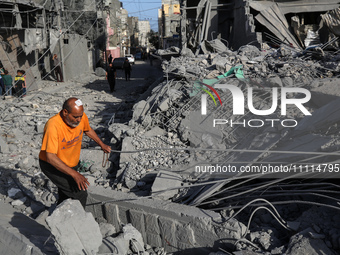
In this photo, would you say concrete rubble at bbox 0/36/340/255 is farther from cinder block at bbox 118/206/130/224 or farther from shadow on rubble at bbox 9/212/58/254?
shadow on rubble at bbox 9/212/58/254

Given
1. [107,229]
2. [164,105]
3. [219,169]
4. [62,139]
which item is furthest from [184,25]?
[62,139]

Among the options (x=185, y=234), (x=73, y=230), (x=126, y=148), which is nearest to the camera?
(x=73, y=230)

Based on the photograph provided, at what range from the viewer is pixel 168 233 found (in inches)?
151

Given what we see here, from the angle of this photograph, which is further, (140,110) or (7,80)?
(7,80)

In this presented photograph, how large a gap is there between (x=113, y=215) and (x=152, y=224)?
2.02 ft

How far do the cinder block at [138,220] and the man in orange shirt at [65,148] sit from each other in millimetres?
603

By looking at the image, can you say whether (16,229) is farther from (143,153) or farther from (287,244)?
(287,244)

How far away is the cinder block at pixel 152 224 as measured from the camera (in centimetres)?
390

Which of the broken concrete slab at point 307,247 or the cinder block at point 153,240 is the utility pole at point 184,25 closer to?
the cinder block at point 153,240

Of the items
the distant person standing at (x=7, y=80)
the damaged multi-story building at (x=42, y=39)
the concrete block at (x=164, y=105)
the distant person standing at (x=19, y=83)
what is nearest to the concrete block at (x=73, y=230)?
the concrete block at (x=164, y=105)

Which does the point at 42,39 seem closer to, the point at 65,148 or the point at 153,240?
Answer: the point at 65,148

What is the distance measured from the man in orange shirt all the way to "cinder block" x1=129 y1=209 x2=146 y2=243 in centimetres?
60

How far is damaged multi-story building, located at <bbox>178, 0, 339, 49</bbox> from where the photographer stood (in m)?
13.8

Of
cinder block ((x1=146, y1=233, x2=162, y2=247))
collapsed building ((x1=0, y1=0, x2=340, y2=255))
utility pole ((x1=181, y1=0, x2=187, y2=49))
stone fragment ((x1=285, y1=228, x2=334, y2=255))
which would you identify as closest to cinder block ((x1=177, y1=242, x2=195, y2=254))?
collapsed building ((x1=0, y1=0, x2=340, y2=255))
